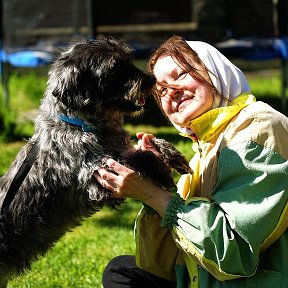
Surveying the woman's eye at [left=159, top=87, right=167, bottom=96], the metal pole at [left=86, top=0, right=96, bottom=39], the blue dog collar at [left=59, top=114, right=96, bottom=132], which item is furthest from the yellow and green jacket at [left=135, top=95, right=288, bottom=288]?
the metal pole at [left=86, top=0, right=96, bottom=39]

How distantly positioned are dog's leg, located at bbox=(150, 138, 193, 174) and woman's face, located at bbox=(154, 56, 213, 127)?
0.26 meters

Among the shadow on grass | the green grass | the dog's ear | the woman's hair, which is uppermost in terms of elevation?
the woman's hair

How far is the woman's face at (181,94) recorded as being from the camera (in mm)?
3367

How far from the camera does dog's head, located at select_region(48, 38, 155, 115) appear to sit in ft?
12.1

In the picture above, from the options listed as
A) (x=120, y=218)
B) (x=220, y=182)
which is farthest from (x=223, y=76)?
(x=120, y=218)

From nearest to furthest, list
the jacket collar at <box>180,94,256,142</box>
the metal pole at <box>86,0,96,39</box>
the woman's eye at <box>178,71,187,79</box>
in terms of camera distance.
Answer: the jacket collar at <box>180,94,256,142</box>
the woman's eye at <box>178,71,187,79</box>
the metal pole at <box>86,0,96,39</box>

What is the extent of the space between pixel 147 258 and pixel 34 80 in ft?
25.4

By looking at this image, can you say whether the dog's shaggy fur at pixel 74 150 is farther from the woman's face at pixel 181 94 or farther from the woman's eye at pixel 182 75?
the woman's eye at pixel 182 75

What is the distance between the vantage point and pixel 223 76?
3.36 metres

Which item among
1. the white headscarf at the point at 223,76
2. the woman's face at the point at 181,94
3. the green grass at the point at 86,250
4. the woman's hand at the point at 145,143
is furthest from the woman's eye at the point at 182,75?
the green grass at the point at 86,250

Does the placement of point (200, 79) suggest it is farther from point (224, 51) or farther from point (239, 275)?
point (224, 51)

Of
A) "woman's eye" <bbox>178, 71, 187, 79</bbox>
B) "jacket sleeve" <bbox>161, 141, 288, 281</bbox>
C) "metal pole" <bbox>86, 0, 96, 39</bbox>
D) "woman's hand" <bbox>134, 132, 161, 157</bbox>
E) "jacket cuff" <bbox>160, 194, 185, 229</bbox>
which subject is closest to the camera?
"jacket sleeve" <bbox>161, 141, 288, 281</bbox>

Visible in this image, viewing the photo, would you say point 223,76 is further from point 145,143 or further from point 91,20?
point 91,20

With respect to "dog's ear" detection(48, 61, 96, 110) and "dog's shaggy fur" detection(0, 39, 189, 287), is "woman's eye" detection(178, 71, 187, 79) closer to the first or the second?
"dog's shaggy fur" detection(0, 39, 189, 287)
